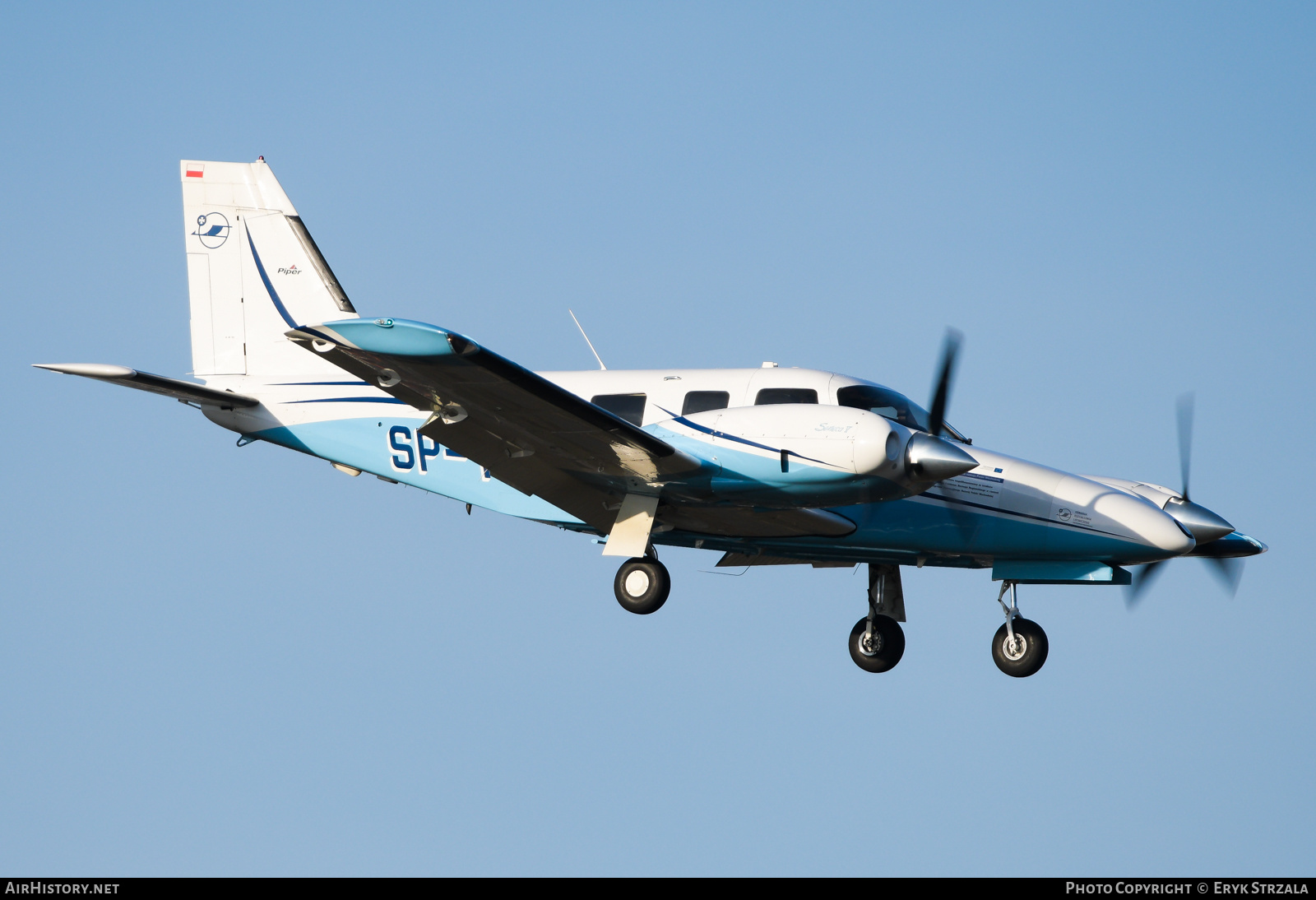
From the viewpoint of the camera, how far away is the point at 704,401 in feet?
55.3

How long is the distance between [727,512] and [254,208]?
8304 mm

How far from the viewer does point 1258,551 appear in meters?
19.2

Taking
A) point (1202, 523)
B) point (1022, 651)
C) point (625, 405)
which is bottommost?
point (1022, 651)

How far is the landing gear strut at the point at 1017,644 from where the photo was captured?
59.5ft

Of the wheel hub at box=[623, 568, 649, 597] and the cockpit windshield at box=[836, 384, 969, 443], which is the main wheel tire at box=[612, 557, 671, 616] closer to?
the wheel hub at box=[623, 568, 649, 597]

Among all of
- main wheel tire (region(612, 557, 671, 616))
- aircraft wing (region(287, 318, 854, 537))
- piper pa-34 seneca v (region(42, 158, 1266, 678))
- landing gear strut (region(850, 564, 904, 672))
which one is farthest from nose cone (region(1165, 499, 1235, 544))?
main wheel tire (region(612, 557, 671, 616))

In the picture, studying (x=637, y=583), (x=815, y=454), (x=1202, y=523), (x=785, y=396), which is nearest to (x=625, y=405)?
(x=785, y=396)

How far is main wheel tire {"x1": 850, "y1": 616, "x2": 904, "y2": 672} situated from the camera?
1972 centimetres

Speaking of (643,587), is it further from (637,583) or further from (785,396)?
(785,396)

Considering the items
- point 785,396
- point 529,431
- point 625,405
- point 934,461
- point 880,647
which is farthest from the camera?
point 880,647

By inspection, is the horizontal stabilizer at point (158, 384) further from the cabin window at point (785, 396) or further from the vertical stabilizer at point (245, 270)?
the cabin window at point (785, 396)

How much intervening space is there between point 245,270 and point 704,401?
740 centimetres

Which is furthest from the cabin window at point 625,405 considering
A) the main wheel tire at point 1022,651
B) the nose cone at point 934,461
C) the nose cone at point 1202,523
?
the nose cone at point 1202,523
